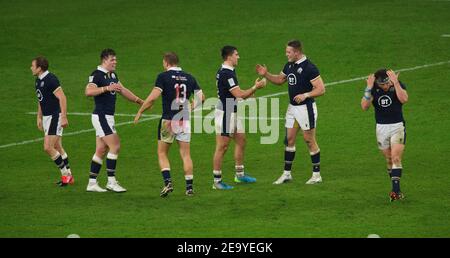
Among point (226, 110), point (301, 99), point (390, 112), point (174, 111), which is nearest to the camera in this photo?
point (390, 112)

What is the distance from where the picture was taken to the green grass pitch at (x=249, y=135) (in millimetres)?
19719

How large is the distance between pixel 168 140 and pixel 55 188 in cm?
291

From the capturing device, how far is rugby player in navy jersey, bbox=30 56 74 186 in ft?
75.4

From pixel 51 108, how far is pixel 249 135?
7.20 meters

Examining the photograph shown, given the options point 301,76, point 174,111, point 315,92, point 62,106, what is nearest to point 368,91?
point 315,92

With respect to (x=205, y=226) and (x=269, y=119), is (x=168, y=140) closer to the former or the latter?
(x=205, y=226)

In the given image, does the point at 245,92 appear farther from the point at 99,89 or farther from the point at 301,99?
the point at 99,89

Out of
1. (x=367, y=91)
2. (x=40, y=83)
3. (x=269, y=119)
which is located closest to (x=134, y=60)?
(x=269, y=119)

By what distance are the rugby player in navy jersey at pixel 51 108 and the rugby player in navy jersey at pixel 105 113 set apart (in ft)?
A: 3.48

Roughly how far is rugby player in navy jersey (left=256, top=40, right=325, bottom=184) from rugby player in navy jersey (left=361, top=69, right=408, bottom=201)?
5.19 feet

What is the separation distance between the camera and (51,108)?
2314 centimetres

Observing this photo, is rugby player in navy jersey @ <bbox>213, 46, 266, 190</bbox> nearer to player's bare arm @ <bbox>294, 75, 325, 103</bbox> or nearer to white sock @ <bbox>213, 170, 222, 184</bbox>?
white sock @ <bbox>213, 170, 222, 184</bbox>

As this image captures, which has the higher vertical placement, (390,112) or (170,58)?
(170,58)
